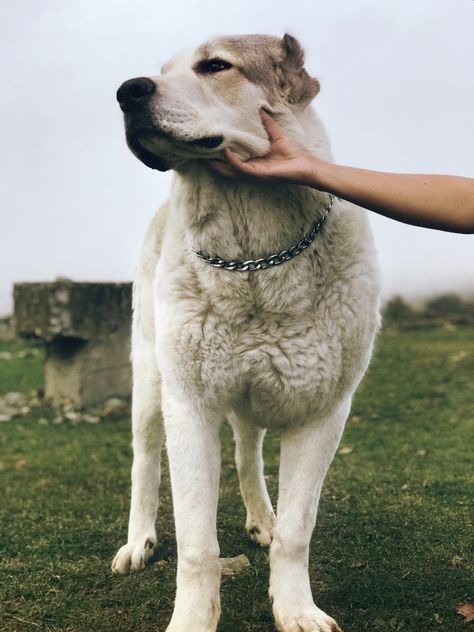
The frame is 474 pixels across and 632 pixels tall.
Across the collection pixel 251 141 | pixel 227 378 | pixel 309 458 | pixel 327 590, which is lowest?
pixel 327 590

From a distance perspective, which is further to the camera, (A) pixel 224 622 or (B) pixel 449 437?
(B) pixel 449 437

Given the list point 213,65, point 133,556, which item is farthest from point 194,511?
point 213,65

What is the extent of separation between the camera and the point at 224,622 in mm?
2783

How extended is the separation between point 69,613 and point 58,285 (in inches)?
162

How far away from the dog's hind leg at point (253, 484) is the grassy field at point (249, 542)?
0.29ft

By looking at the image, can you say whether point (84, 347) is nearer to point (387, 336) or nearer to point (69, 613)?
point (69, 613)

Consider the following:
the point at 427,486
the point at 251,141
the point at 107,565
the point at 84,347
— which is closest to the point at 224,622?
the point at 107,565

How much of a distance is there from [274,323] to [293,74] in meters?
0.84

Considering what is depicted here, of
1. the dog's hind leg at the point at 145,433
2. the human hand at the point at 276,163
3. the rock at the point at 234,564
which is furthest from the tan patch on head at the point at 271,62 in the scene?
the rock at the point at 234,564

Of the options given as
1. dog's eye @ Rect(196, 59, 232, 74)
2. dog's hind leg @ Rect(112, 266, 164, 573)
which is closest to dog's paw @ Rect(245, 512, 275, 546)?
dog's hind leg @ Rect(112, 266, 164, 573)

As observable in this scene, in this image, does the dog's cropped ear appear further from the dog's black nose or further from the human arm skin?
the dog's black nose

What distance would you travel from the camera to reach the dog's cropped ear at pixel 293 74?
9.06 feet

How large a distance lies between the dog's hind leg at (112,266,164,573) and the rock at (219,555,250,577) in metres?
0.33

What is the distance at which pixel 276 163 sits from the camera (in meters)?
2.57
